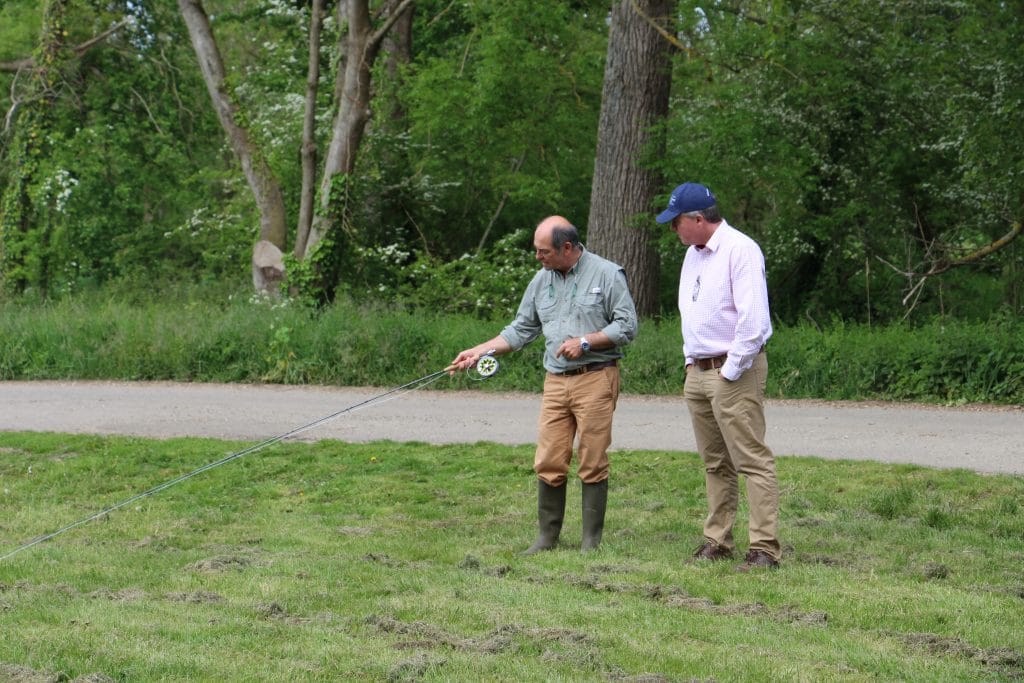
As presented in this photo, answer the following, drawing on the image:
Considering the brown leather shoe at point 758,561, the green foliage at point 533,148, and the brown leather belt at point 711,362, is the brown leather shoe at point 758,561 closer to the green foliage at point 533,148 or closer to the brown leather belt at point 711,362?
the brown leather belt at point 711,362

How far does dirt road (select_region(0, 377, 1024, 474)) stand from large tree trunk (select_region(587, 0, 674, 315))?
10.3 feet

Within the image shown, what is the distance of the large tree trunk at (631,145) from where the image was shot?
16.0 metres

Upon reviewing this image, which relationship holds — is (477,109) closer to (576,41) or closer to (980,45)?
(576,41)

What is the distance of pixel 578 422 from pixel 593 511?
1.73 ft

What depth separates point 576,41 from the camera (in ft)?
65.1

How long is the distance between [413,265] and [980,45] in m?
8.39

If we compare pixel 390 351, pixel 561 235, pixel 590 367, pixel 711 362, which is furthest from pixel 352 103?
pixel 711 362

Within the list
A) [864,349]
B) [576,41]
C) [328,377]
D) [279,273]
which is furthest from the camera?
[576,41]

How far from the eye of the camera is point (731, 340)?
638 centimetres

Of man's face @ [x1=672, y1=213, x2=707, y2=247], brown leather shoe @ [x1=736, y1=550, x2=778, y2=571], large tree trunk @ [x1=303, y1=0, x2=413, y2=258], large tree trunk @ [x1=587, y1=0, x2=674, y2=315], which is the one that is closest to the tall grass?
large tree trunk @ [x1=587, y1=0, x2=674, y2=315]

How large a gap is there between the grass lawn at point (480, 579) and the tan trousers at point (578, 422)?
0.46 m

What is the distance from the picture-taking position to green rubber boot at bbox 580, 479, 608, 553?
6.92m

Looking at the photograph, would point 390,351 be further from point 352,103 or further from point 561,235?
point 561,235

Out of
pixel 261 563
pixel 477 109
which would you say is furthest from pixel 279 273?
pixel 261 563
